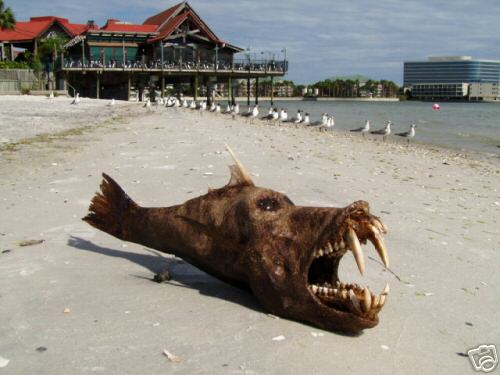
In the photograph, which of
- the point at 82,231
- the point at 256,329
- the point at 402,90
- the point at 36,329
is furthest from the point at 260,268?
the point at 402,90

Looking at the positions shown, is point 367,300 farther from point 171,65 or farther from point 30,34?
point 30,34

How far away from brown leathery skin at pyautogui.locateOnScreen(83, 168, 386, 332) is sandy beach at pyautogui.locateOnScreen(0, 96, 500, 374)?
19 centimetres

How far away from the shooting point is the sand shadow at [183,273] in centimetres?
432

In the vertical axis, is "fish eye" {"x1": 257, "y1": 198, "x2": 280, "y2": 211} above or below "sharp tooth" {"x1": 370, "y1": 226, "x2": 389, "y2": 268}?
above

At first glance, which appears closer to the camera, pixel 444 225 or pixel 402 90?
pixel 444 225

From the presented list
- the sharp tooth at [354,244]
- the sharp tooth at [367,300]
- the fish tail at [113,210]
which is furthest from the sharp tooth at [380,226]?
the fish tail at [113,210]

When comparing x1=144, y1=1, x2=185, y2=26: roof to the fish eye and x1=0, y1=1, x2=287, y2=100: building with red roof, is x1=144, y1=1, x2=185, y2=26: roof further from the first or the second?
the fish eye

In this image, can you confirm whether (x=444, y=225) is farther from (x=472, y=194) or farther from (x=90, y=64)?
(x=90, y=64)

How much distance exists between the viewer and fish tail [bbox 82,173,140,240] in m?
5.00

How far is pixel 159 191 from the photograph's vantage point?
8156 millimetres

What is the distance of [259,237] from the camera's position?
13.0ft

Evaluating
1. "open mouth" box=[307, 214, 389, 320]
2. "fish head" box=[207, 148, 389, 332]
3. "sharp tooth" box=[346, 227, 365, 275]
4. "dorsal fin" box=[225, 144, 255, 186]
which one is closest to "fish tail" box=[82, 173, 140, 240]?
"dorsal fin" box=[225, 144, 255, 186]

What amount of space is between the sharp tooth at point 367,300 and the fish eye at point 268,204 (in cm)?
97

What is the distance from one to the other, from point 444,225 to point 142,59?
45.7 metres
